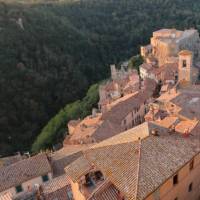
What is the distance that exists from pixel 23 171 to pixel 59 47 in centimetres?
5058

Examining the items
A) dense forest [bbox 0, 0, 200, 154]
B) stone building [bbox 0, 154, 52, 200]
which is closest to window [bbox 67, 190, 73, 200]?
stone building [bbox 0, 154, 52, 200]

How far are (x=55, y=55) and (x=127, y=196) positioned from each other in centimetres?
5765

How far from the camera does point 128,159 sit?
666 inches

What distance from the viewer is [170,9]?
101 metres

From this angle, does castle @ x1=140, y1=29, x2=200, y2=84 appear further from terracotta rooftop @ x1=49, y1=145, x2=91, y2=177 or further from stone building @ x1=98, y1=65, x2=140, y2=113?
terracotta rooftop @ x1=49, y1=145, x2=91, y2=177

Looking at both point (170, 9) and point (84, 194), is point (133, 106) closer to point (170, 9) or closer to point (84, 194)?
point (84, 194)

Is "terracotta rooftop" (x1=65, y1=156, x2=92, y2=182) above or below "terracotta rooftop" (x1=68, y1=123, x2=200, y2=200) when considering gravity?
below

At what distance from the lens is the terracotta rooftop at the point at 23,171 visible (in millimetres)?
26516

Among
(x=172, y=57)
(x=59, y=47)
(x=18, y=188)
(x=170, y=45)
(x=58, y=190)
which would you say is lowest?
(x=59, y=47)

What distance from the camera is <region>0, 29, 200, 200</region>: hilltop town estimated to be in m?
16.4

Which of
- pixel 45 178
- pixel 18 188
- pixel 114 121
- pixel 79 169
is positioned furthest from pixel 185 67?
pixel 79 169

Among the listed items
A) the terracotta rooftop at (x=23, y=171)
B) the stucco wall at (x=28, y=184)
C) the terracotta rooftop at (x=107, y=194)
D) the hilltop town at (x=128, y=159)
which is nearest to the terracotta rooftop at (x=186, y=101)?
the hilltop town at (x=128, y=159)

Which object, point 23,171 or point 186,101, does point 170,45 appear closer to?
point 186,101

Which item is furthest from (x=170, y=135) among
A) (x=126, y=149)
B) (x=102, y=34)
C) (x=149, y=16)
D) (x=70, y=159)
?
(x=149, y=16)
